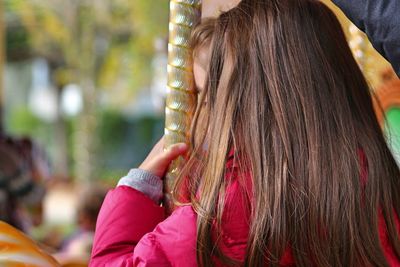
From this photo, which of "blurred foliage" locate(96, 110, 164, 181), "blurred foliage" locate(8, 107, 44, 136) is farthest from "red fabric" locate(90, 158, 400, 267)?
"blurred foliage" locate(8, 107, 44, 136)

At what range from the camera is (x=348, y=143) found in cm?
166

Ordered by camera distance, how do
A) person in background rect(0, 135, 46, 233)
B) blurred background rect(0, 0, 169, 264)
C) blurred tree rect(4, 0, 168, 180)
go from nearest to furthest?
person in background rect(0, 135, 46, 233), blurred background rect(0, 0, 169, 264), blurred tree rect(4, 0, 168, 180)

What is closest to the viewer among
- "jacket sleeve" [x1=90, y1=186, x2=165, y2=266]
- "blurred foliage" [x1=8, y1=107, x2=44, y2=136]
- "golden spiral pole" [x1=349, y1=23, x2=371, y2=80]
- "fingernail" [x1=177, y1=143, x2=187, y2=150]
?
"jacket sleeve" [x1=90, y1=186, x2=165, y2=266]

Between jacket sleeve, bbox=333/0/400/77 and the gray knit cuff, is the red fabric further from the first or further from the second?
jacket sleeve, bbox=333/0/400/77

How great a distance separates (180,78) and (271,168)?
0.33m

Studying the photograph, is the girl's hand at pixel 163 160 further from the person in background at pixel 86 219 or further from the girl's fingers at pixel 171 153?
the person in background at pixel 86 219

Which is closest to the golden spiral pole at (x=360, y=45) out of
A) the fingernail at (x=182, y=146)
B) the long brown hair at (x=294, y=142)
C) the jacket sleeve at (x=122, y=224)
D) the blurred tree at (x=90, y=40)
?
the long brown hair at (x=294, y=142)

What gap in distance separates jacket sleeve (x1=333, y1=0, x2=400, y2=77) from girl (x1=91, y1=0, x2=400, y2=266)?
0.57 feet

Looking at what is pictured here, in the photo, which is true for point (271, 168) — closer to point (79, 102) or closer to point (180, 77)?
point (180, 77)

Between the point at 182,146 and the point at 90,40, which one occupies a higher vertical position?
the point at 182,146

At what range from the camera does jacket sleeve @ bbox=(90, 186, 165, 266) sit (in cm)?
165

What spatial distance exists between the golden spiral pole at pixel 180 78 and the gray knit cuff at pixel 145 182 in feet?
0.32

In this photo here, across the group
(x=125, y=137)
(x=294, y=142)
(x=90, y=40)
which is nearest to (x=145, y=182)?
(x=294, y=142)

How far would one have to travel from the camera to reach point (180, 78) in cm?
180
